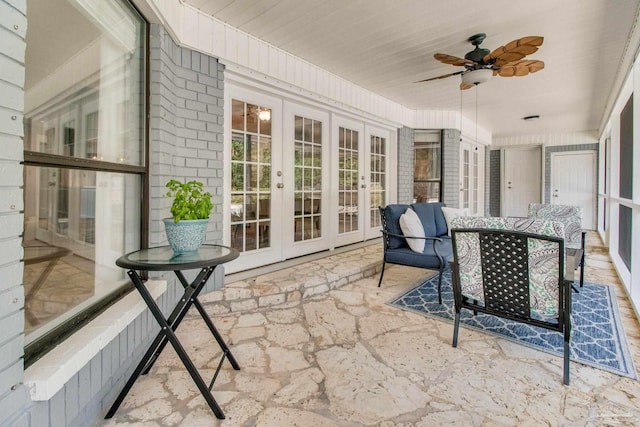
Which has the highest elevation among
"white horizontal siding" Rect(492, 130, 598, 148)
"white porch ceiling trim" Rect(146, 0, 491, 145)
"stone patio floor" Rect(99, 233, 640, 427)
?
"white horizontal siding" Rect(492, 130, 598, 148)

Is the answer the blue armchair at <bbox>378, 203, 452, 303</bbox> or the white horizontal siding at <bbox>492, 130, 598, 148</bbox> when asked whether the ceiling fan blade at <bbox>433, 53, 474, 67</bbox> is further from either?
the white horizontal siding at <bbox>492, 130, 598, 148</bbox>

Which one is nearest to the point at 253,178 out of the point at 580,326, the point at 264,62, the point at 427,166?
the point at 264,62

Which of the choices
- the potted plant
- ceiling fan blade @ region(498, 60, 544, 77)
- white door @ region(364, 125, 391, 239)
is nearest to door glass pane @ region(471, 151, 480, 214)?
white door @ region(364, 125, 391, 239)

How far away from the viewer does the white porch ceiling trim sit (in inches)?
110

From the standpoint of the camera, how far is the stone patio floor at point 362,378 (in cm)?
158

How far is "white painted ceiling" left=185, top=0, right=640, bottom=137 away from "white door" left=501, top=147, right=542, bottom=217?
14.7ft

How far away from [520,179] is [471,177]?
116 inches

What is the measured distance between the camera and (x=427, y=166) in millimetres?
6652

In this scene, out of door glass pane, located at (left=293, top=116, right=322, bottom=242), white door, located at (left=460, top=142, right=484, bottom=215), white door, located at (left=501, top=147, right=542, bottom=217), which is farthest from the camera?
white door, located at (left=501, top=147, right=542, bottom=217)

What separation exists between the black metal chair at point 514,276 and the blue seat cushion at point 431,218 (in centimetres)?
179

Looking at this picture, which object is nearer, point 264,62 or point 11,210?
→ point 11,210

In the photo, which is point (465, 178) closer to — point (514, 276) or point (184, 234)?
point (514, 276)

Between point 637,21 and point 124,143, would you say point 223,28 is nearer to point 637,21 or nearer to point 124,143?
point 124,143

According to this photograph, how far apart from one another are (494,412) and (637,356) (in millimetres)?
1334
